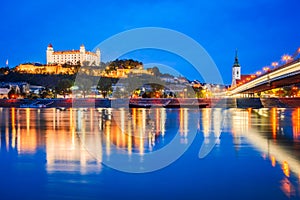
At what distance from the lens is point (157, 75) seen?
108375 mm

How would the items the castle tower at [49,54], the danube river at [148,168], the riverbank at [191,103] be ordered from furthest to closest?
the castle tower at [49,54] < the riverbank at [191,103] < the danube river at [148,168]

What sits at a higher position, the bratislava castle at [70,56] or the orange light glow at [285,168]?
the bratislava castle at [70,56]

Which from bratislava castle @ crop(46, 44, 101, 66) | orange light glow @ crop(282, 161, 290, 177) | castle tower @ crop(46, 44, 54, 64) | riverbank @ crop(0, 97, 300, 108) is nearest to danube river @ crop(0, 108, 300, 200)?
orange light glow @ crop(282, 161, 290, 177)

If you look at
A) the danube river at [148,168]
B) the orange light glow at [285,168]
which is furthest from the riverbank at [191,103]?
the orange light glow at [285,168]

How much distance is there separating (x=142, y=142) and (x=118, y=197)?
679 cm

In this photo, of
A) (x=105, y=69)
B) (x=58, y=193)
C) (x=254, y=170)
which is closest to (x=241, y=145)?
(x=254, y=170)

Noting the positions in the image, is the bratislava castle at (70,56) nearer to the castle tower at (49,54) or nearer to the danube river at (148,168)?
the castle tower at (49,54)

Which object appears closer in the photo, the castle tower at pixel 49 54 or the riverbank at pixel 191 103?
the riverbank at pixel 191 103

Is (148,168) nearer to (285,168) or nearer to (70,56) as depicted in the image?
(285,168)

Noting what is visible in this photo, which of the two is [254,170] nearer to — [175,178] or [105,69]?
[175,178]

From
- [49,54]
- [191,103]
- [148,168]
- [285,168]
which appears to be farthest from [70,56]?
[285,168]

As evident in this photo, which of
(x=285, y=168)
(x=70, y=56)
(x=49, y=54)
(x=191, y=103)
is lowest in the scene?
(x=285, y=168)

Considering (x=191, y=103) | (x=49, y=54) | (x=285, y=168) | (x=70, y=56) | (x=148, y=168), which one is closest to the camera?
(x=285, y=168)

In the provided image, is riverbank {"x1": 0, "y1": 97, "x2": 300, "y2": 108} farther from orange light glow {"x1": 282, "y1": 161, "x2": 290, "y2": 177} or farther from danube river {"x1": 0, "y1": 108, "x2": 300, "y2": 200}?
orange light glow {"x1": 282, "y1": 161, "x2": 290, "y2": 177}
